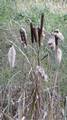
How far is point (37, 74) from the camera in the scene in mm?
978

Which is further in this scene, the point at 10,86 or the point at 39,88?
the point at 10,86

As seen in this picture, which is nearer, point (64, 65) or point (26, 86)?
point (26, 86)

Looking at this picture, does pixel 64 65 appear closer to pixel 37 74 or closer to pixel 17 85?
pixel 17 85

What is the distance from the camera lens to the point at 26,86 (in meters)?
1.36

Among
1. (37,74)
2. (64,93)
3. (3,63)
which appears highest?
(37,74)

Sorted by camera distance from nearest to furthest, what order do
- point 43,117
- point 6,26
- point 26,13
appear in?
point 43,117, point 6,26, point 26,13

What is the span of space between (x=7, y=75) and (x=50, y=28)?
702 millimetres

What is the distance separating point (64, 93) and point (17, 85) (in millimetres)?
226

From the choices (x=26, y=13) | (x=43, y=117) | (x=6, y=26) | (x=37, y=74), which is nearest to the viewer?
(x=37, y=74)

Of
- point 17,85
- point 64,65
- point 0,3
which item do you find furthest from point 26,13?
point 17,85

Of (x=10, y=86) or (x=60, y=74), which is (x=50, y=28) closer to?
(x=60, y=74)

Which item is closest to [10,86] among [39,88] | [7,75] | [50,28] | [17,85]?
[17,85]

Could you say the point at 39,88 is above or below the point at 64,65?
above

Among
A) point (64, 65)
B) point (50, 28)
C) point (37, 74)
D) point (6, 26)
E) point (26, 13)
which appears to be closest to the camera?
point (37, 74)
